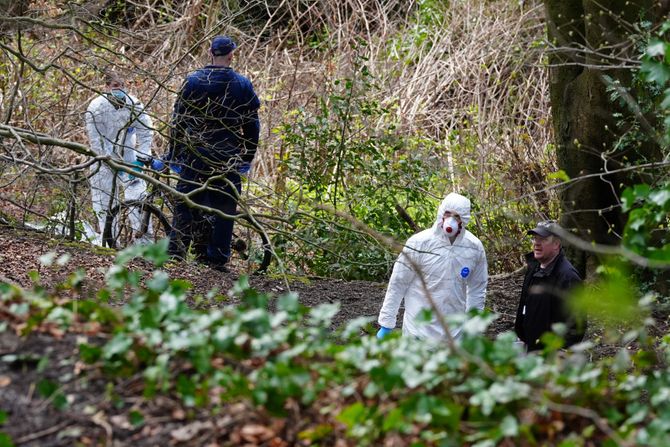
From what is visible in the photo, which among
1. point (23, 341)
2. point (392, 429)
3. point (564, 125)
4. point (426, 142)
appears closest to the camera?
point (392, 429)

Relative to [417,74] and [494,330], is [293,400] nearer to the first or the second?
[494,330]

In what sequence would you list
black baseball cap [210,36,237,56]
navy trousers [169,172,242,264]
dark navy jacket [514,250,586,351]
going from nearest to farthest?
dark navy jacket [514,250,586,351] → black baseball cap [210,36,237,56] → navy trousers [169,172,242,264]

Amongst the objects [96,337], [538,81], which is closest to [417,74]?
[538,81]

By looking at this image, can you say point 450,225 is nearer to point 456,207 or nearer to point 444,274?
point 456,207

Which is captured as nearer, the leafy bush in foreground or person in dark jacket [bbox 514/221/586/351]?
the leafy bush in foreground

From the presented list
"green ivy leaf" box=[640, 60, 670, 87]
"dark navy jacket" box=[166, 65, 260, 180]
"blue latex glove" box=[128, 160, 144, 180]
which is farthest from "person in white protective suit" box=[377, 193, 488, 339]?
"green ivy leaf" box=[640, 60, 670, 87]

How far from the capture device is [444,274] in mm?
7738

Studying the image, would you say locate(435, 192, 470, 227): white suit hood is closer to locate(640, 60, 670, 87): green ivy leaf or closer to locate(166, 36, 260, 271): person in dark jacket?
locate(166, 36, 260, 271): person in dark jacket

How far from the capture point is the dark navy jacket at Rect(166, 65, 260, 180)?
31.2 ft

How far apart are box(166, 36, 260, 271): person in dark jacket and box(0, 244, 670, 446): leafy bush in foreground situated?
5.26 metres

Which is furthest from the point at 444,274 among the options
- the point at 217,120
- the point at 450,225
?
the point at 217,120

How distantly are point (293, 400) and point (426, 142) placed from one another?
9.89 m

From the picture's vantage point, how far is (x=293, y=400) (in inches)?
151

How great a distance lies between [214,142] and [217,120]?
0.29m
